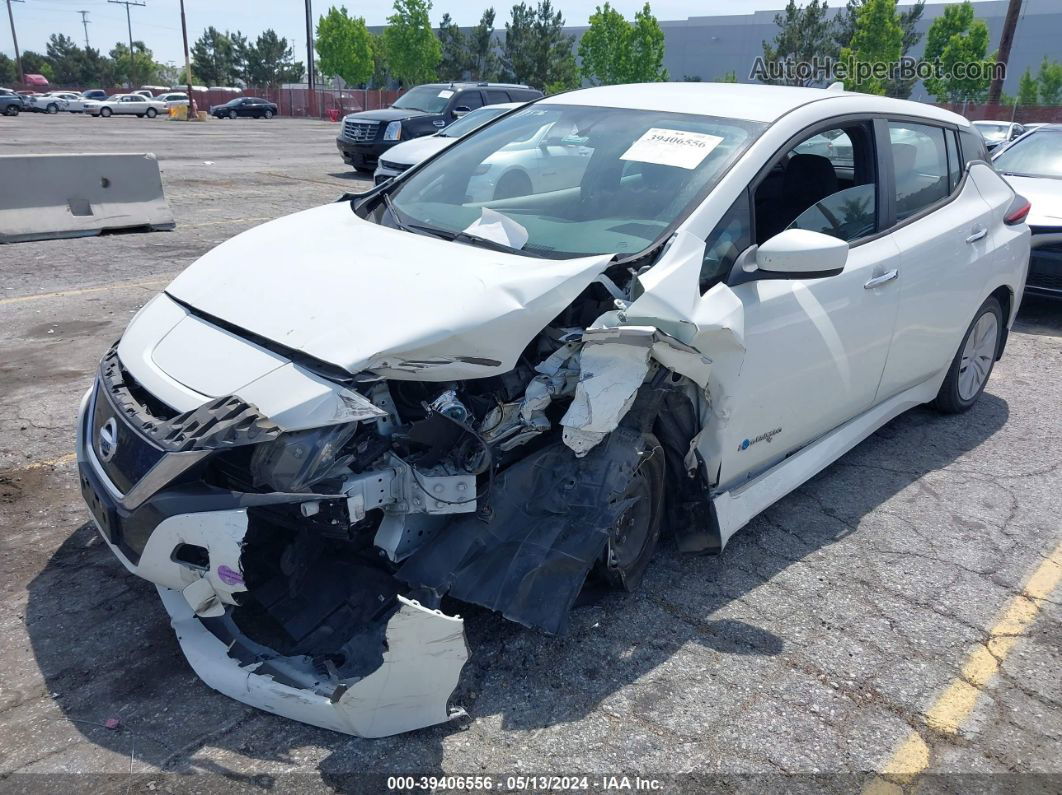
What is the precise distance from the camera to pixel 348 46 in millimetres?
72000


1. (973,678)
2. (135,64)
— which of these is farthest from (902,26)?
(135,64)

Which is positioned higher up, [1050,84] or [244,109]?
[1050,84]

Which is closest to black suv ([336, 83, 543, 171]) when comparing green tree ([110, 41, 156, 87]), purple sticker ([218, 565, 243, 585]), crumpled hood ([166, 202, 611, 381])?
crumpled hood ([166, 202, 611, 381])

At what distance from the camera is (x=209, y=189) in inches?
555

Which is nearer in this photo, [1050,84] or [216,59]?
[1050,84]

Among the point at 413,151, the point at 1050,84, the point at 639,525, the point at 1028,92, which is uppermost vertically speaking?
the point at 1050,84

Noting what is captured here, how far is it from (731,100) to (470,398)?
6.85 feet

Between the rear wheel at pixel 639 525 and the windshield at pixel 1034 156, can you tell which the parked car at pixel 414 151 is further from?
the rear wheel at pixel 639 525

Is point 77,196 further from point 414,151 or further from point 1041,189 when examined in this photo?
point 1041,189

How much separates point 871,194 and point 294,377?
294 cm

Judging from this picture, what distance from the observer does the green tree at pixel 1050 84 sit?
46.5m

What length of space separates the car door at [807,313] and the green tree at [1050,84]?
52.5 metres

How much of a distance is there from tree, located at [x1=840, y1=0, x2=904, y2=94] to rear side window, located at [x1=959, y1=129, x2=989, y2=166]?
42000 mm

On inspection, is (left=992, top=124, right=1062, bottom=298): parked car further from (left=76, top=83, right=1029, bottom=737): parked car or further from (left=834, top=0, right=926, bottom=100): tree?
(left=834, top=0, right=926, bottom=100): tree
